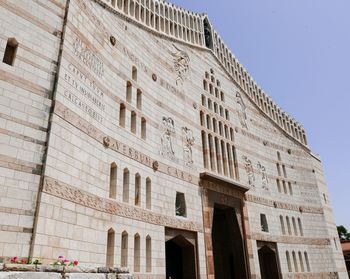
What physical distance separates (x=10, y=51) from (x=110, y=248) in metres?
7.13

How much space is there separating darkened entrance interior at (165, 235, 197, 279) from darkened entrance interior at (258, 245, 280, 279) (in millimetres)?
6514

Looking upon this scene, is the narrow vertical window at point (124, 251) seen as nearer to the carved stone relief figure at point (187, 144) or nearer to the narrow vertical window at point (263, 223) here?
the carved stone relief figure at point (187, 144)

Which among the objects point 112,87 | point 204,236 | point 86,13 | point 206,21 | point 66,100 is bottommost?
point 204,236

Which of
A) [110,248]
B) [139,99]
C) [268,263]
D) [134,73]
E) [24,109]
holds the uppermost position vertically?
[134,73]

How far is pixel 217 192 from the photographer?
17.6 metres

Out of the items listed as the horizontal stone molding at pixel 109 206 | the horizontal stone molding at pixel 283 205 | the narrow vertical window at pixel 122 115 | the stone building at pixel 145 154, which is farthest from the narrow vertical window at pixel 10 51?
the horizontal stone molding at pixel 283 205

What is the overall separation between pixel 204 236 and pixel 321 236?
44.5 feet

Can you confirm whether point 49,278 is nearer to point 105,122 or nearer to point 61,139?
point 61,139

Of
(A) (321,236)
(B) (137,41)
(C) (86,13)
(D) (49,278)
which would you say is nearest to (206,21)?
(B) (137,41)

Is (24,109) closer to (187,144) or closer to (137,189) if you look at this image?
(137,189)

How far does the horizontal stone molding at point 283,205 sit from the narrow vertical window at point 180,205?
625cm

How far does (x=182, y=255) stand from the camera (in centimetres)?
1528

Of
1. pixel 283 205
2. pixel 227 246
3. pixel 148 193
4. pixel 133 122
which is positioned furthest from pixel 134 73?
pixel 283 205

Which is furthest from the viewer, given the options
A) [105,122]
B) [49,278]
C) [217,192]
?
[217,192]
